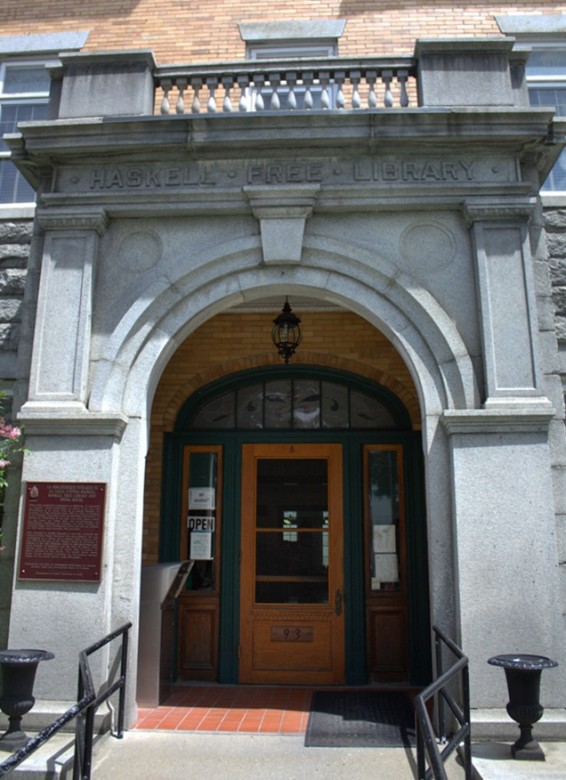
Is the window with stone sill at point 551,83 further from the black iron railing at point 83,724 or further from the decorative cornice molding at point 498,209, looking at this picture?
the black iron railing at point 83,724

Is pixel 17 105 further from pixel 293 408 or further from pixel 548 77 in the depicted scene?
pixel 548 77

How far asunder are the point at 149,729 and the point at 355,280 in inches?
180

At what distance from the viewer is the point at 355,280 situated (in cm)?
662

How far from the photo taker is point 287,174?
22.1 feet

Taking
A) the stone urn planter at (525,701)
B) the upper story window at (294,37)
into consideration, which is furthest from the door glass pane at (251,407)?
the stone urn planter at (525,701)

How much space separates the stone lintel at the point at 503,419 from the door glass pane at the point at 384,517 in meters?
2.72

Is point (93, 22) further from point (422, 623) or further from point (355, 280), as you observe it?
point (422, 623)

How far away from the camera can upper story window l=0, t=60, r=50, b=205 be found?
8227 mm

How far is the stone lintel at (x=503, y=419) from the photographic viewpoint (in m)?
5.96

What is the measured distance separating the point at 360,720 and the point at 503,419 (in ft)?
10.3

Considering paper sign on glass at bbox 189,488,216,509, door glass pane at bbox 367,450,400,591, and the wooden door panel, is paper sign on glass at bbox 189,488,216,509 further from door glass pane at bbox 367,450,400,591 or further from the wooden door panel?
door glass pane at bbox 367,450,400,591

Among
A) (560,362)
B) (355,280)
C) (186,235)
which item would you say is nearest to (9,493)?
(186,235)

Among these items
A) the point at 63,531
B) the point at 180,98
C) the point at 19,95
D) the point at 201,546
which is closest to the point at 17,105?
the point at 19,95

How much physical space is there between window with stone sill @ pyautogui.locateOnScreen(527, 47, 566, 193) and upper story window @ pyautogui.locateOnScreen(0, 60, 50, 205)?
6193 millimetres
